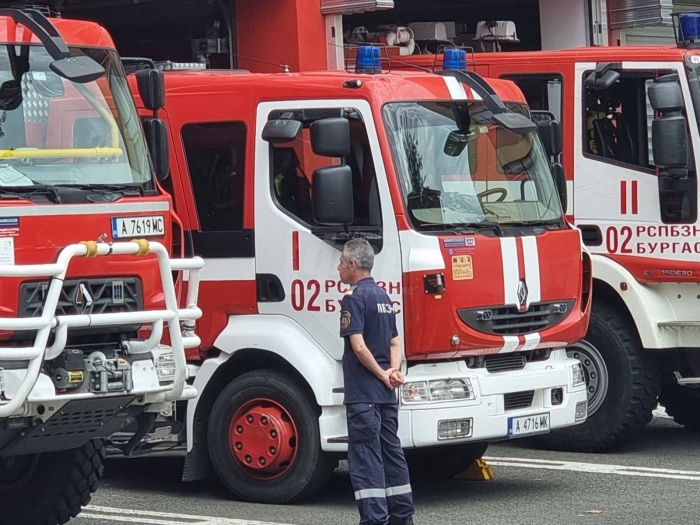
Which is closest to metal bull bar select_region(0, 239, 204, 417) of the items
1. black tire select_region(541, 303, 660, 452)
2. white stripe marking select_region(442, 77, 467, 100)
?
white stripe marking select_region(442, 77, 467, 100)

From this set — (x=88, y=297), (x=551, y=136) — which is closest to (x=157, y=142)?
(x=88, y=297)

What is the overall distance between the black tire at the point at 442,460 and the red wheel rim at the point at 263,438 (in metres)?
1.16

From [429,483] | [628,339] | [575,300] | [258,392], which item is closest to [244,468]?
[258,392]

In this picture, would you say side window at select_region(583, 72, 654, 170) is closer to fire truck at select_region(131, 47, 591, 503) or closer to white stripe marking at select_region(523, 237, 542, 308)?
fire truck at select_region(131, 47, 591, 503)

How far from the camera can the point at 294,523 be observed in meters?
8.89

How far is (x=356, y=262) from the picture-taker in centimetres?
840

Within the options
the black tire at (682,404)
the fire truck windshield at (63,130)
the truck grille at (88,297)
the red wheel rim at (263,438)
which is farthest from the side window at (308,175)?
the black tire at (682,404)

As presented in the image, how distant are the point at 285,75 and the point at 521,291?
2.06 metres

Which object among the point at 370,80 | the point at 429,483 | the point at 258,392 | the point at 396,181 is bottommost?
the point at 429,483

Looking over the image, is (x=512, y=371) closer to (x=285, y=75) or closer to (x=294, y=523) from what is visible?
(x=294, y=523)

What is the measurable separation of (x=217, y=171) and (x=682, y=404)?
16.1 ft

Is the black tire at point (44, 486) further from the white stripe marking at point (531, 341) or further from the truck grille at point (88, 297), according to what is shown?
the white stripe marking at point (531, 341)

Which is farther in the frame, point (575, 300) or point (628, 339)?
point (628, 339)

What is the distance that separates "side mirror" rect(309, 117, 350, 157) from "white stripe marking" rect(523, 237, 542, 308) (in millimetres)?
1375
